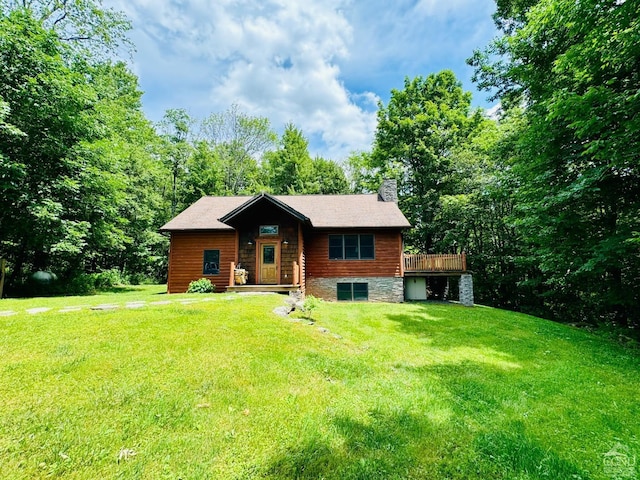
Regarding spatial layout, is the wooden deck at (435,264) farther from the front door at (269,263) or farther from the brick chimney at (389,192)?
the front door at (269,263)

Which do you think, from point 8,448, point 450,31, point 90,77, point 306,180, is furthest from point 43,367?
point 306,180

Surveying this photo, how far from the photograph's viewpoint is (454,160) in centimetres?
2014

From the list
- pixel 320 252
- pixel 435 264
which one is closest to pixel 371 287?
pixel 320 252

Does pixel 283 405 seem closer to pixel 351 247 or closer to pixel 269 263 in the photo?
pixel 269 263

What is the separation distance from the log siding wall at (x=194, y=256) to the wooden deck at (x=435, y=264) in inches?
338

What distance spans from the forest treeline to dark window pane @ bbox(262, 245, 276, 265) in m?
7.11

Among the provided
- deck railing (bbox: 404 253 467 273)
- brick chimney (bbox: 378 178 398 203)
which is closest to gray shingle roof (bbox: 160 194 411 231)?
brick chimney (bbox: 378 178 398 203)

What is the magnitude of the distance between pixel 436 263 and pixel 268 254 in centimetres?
806

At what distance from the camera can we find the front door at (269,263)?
12.8 meters

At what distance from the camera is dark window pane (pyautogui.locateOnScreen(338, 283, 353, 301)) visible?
1390 centimetres

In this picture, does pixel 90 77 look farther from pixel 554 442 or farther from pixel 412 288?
pixel 554 442

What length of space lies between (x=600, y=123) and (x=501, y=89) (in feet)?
30.2

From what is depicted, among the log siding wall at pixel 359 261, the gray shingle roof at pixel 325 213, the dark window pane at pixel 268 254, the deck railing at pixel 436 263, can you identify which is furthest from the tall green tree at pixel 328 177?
the dark window pane at pixel 268 254

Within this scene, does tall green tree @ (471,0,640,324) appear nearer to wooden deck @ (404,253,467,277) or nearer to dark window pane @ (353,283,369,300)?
wooden deck @ (404,253,467,277)
